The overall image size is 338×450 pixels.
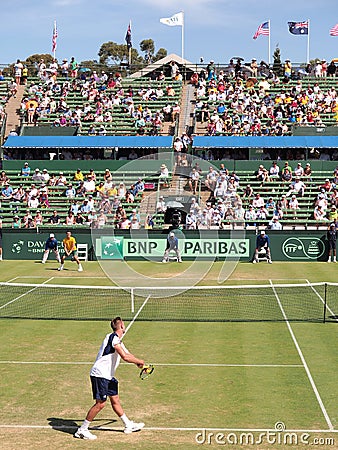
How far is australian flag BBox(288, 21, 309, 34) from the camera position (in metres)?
58.9

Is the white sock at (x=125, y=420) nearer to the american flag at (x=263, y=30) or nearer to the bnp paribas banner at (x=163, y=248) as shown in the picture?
the bnp paribas banner at (x=163, y=248)

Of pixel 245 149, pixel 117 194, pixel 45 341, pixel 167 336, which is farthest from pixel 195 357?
pixel 245 149

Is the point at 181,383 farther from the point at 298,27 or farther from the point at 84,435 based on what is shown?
the point at 298,27

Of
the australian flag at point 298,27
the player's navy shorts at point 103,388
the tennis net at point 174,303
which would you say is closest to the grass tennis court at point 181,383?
the tennis net at point 174,303

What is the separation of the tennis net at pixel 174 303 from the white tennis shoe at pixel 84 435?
10.3 metres

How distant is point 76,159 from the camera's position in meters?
49.4

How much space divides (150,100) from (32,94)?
8.46m

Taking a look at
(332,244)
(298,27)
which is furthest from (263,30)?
(332,244)

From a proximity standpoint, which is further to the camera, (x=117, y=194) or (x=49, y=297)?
(x=117, y=194)

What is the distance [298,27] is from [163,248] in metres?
28.5

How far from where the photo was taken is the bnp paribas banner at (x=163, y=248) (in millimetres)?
38000

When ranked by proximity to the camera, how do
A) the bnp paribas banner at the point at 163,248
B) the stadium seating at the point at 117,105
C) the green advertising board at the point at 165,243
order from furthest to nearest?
the stadium seating at the point at 117,105, the bnp paribas banner at the point at 163,248, the green advertising board at the point at 165,243

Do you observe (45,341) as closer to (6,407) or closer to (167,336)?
(167,336)

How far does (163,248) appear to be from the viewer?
125 feet
